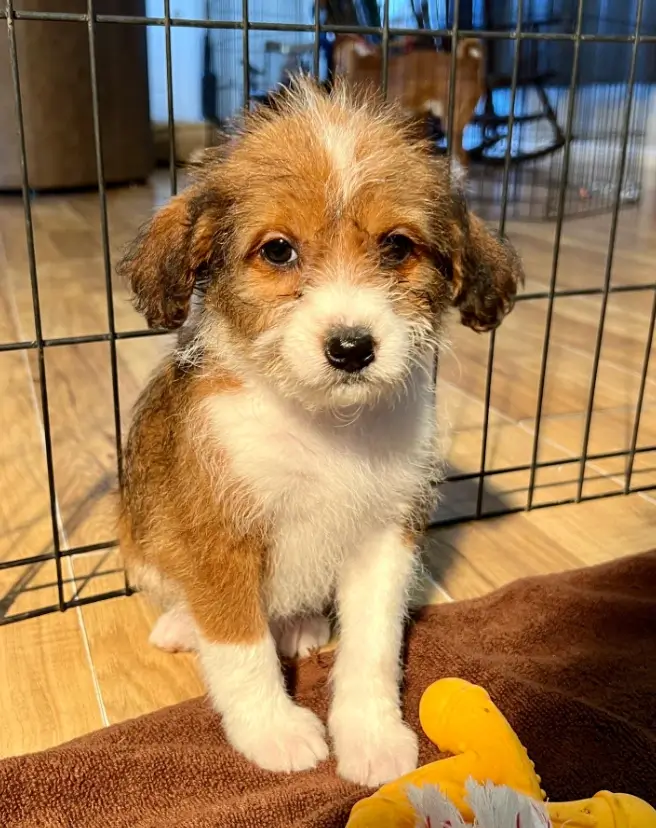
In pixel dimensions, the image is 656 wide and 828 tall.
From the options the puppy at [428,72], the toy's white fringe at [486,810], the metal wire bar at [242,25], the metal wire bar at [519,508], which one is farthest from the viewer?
the puppy at [428,72]

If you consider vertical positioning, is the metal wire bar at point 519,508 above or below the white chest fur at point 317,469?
below

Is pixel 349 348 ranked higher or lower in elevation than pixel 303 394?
higher

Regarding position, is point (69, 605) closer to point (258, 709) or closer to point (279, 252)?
point (258, 709)

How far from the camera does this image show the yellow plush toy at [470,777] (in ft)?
3.88

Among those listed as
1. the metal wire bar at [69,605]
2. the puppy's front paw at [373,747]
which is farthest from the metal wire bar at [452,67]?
the metal wire bar at [69,605]

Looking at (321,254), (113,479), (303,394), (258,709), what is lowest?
(113,479)

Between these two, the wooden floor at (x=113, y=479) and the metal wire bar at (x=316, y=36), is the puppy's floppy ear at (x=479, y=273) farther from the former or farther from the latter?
the metal wire bar at (x=316, y=36)

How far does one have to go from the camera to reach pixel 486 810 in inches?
40.2

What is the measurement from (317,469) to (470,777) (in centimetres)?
57

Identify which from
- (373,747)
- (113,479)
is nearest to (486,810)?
(373,747)

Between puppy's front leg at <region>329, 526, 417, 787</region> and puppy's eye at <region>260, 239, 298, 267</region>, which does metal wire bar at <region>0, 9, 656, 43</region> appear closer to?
puppy's eye at <region>260, 239, 298, 267</region>

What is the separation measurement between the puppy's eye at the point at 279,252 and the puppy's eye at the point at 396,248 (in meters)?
0.15

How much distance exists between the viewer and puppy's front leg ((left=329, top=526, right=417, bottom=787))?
1462mm

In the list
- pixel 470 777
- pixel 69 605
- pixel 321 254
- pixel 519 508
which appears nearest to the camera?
pixel 470 777
